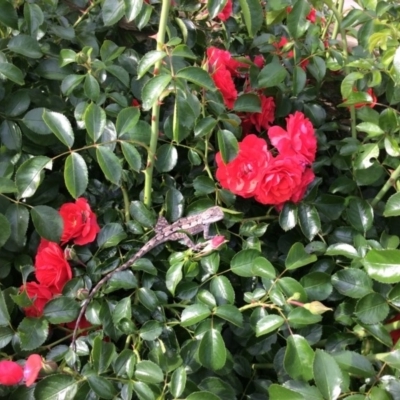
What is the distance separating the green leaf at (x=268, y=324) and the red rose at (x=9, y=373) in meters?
0.41

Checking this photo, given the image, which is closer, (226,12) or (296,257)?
(296,257)

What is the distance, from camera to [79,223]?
41.1 inches

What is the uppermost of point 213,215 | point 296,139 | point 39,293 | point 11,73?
point 11,73

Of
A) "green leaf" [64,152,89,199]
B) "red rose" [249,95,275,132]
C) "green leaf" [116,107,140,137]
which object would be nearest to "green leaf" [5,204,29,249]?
"green leaf" [64,152,89,199]

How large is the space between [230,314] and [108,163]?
36cm

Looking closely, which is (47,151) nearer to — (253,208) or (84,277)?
(84,277)

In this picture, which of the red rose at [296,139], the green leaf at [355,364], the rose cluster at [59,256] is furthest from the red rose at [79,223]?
the green leaf at [355,364]

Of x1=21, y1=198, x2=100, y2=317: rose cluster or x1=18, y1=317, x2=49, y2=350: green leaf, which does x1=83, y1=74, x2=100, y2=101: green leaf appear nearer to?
x1=21, y1=198, x2=100, y2=317: rose cluster

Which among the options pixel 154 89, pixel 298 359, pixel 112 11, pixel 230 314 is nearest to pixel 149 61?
pixel 154 89

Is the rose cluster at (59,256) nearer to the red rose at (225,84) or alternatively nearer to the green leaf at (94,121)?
the green leaf at (94,121)

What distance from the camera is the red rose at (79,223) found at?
1044mm

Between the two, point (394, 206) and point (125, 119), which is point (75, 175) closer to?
point (125, 119)

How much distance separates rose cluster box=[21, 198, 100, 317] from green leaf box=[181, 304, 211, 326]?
0.27 m

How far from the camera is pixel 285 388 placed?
735 mm
